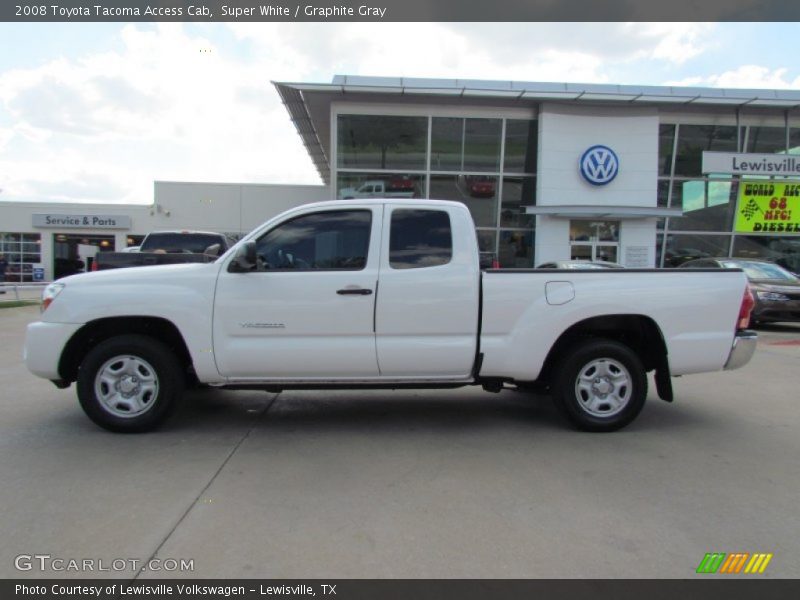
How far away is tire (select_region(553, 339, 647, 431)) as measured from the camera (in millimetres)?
4926

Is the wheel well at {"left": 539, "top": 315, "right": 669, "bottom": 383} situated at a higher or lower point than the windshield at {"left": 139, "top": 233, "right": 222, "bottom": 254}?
lower

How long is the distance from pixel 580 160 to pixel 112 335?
17.6 m

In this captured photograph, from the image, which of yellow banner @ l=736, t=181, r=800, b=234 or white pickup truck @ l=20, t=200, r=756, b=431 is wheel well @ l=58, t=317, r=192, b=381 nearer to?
white pickup truck @ l=20, t=200, r=756, b=431

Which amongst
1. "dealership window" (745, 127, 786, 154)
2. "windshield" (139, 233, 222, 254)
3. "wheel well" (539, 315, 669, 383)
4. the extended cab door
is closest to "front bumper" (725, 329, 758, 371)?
"wheel well" (539, 315, 669, 383)

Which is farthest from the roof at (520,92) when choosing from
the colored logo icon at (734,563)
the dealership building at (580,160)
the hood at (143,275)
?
the colored logo icon at (734,563)

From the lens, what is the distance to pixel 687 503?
11.9 feet

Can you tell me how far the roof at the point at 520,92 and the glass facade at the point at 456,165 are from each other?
92cm

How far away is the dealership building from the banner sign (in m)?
0.04

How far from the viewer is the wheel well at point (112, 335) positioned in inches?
190

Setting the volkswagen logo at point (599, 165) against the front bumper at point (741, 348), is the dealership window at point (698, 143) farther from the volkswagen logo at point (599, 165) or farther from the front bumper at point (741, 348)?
the front bumper at point (741, 348)
